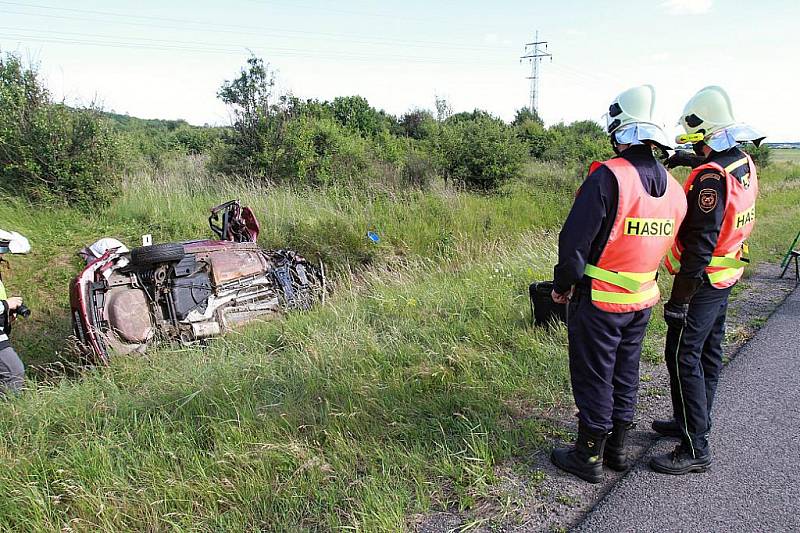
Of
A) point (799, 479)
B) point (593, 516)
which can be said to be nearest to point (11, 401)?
point (593, 516)

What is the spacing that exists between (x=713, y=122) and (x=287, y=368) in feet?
11.6

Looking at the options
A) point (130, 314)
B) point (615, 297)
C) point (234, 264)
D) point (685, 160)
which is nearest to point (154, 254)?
point (130, 314)

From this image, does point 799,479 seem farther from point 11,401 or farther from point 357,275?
point 357,275

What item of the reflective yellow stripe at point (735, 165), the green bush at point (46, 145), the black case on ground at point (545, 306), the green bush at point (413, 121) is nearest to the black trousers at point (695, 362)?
the reflective yellow stripe at point (735, 165)

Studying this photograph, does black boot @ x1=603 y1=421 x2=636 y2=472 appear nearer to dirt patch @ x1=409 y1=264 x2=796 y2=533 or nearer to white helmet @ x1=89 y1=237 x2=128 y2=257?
dirt patch @ x1=409 y1=264 x2=796 y2=533

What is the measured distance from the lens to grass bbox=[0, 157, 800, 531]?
2.62 m

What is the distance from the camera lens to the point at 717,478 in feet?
9.07

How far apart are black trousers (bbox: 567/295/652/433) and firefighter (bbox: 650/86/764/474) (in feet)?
1.02

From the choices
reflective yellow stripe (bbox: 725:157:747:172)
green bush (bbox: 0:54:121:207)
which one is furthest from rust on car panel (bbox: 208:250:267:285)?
green bush (bbox: 0:54:121:207)

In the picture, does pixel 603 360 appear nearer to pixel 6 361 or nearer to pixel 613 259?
pixel 613 259

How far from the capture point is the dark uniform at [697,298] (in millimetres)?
2760

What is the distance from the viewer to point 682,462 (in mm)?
2824

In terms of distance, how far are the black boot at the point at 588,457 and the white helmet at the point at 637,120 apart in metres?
1.59

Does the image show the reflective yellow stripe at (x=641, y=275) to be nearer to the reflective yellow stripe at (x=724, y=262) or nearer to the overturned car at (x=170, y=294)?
the reflective yellow stripe at (x=724, y=262)
